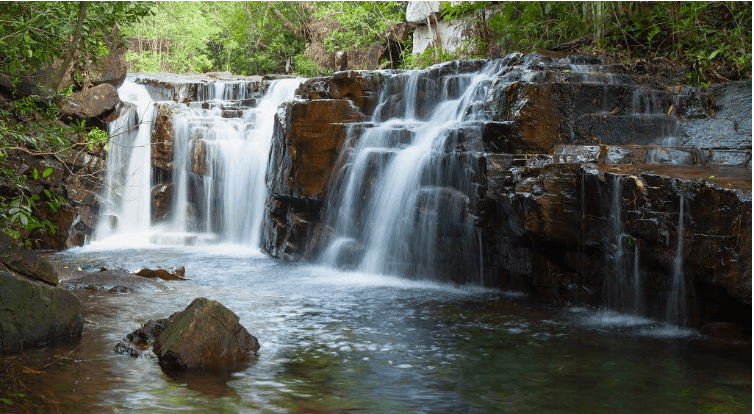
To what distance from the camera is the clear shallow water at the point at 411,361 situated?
5.34m

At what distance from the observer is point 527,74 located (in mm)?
10812

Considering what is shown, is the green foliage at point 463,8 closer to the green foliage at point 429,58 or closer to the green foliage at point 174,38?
the green foliage at point 429,58

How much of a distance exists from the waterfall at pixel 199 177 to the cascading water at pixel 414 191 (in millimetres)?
3275

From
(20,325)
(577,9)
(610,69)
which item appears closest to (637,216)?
(610,69)

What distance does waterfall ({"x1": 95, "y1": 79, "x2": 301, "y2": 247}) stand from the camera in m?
15.1

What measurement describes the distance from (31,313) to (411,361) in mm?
3345

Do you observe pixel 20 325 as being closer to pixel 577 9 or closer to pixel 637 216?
pixel 637 216

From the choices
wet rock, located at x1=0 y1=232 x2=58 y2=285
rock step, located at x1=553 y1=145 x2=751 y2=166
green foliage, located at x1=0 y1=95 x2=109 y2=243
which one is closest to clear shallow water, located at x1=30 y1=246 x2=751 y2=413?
wet rock, located at x1=0 y1=232 x2=58 y2=285

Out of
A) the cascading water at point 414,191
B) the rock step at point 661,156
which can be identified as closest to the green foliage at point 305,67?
the cascading water at point 414,191

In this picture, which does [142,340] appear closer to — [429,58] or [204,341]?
[204,341]

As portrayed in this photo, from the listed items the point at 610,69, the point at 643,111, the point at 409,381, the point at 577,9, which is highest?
the point at 577,9

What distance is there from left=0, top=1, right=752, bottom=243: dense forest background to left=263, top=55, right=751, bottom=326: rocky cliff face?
5.01ft

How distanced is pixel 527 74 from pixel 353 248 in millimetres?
3886

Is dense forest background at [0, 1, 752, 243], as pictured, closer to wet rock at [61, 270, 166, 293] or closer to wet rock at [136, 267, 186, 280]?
wet rock at [61, 270, 166, 293]
